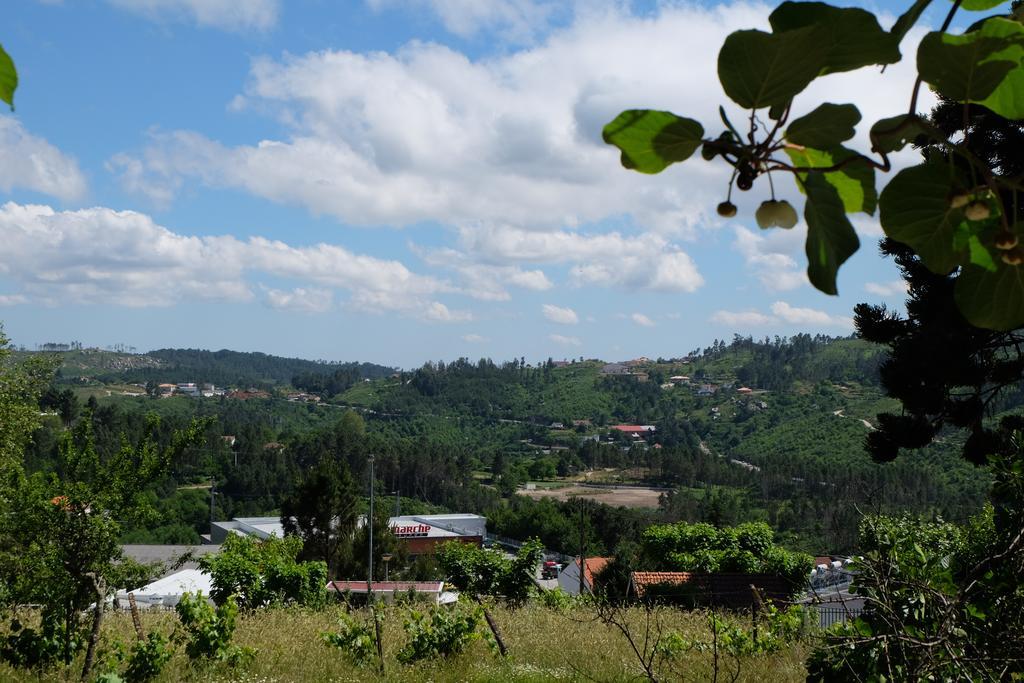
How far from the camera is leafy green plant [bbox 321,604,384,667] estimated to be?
678 cm

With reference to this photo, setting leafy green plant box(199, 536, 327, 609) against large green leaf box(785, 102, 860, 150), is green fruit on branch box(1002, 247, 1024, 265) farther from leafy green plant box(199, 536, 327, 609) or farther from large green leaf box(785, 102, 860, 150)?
leafy green plant box(199, 536, 327, 609)

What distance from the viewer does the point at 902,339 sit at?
5555mm

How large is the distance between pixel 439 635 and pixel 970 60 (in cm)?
711

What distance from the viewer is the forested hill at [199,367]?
121 metres

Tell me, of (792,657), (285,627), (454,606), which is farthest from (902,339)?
(285,627)

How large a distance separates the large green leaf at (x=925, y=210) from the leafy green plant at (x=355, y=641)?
670cm

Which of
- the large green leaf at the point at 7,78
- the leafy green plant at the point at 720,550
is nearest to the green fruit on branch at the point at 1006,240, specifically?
the large green leaf at the point at 7,78

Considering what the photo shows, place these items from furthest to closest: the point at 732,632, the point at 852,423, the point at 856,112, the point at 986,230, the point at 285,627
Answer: the point at 852,423 < the point at 285,627 < the point at 732,632 < the point at 986,230 < the point at 856,112

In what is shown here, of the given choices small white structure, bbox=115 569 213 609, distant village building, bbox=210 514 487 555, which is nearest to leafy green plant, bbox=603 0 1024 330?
small white structure, bbox=115 569 213 609

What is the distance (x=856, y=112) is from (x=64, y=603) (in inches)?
281

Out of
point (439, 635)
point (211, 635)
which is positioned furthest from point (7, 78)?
point (439, 635)

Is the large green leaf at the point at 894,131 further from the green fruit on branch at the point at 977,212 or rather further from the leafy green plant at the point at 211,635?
the leafy green plant at the point at 211,635

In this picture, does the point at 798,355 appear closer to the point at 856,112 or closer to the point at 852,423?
the point at 852,423

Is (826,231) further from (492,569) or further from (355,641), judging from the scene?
(492,569)
